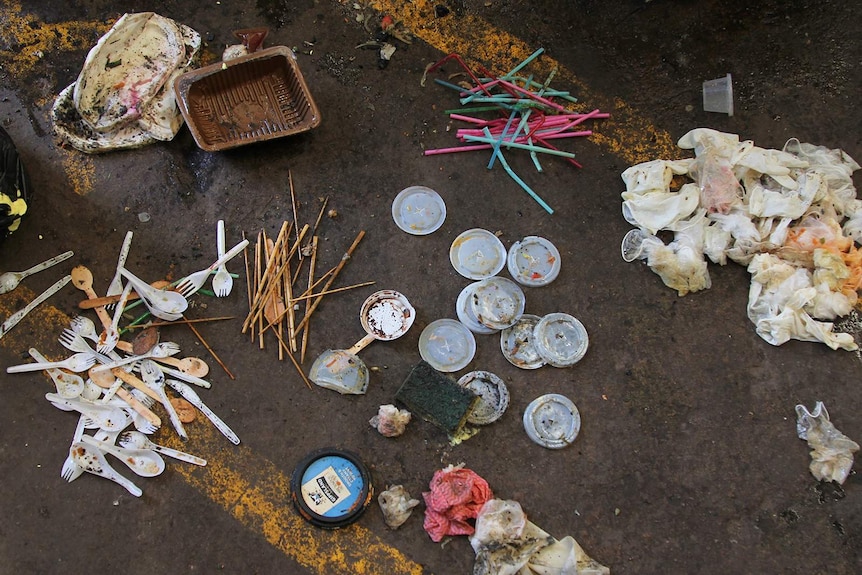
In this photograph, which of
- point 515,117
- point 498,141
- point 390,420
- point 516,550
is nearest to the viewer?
point 516,550

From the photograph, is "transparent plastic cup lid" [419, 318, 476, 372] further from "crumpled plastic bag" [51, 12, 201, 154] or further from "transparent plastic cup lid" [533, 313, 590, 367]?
"crumpled plastic bag" [51, 12, 201, 154]

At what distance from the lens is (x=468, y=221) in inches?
141

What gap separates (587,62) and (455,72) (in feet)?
2.60

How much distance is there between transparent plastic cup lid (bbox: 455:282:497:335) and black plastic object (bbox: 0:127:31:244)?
90.6 inches

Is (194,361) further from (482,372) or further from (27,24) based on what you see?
(27,24)

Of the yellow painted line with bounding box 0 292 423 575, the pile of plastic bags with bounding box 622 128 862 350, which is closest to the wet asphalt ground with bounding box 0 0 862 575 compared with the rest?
the yellow painted line with bounding box 0 292 423 575

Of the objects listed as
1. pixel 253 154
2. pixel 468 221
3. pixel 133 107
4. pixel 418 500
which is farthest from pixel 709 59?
pixel 133 107

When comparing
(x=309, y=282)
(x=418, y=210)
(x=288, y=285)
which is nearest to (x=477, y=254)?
(x=418, y=210)

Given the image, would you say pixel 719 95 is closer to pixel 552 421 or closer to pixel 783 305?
pixel 783 305

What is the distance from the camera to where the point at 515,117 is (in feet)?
12.2

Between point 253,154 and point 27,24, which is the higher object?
point 27,24

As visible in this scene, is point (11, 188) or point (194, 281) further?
point (194, 281)

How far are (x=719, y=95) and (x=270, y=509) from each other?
11.1ft

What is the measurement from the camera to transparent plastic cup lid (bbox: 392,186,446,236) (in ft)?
11.6
